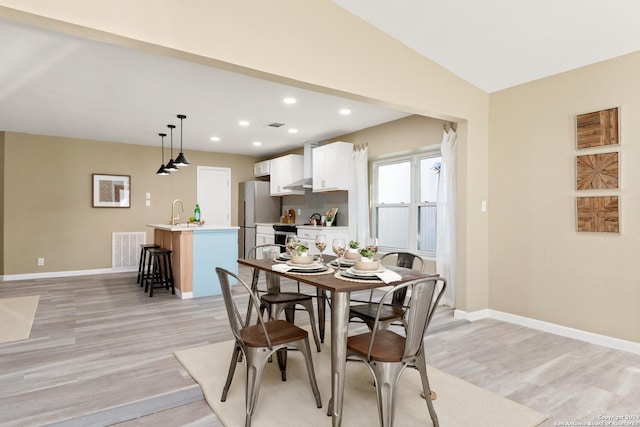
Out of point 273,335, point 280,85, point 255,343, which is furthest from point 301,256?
point 280,85

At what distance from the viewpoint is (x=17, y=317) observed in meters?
3.96

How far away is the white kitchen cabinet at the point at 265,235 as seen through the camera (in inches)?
287

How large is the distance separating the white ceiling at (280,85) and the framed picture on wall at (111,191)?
5.01 ft

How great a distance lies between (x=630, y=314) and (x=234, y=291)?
431 centimetres

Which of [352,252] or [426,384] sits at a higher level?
[352,252]

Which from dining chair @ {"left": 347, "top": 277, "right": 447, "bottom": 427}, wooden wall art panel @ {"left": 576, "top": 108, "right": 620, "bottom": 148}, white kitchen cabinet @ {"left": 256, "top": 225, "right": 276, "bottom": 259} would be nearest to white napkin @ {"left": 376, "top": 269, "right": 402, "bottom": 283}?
dining chair @ {"left": 347, "top": 277, "right": 447, "bottom": 427}

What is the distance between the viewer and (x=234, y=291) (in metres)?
5.18

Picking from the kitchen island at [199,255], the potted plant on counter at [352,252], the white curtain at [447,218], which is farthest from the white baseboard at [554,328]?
the kitchen island at [199,255]

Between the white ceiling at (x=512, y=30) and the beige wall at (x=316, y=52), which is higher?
the white ceiling at (x=512, y=30)

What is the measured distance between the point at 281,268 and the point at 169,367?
119 cm

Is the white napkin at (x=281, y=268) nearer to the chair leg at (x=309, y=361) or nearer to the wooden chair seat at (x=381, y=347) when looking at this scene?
the chair leg at (x=309, y=361)

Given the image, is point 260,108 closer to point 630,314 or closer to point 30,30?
point 30,30

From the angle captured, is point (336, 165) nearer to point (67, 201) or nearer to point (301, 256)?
point (301, 256)

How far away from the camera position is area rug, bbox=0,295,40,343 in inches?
134
